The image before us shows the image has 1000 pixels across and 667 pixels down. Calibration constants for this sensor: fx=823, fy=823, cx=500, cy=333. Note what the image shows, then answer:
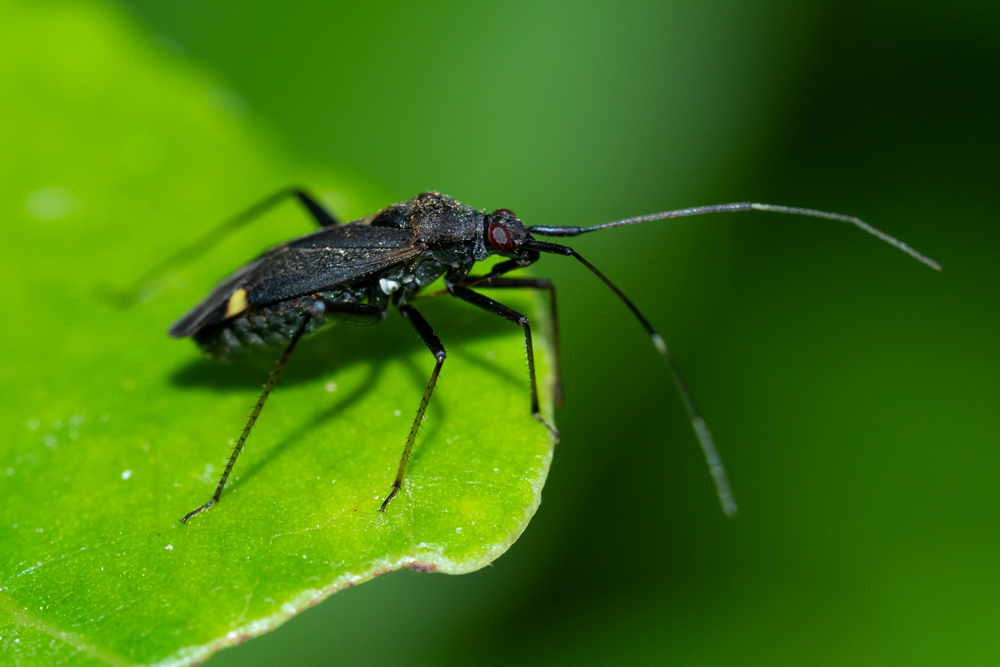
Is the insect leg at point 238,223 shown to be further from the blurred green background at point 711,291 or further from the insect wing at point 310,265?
the insect wing at point 310,265

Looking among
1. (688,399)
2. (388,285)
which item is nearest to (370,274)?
(388,285)

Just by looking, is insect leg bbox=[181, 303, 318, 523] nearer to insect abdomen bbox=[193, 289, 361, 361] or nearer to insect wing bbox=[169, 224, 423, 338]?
insect abdomen bbox=[193, 289, 361, 361]

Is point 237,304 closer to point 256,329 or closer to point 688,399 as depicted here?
point 256,329

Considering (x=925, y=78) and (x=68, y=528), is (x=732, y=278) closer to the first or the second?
(x=925, y=78)

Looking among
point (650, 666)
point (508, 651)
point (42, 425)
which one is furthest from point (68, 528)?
point (650, 666)

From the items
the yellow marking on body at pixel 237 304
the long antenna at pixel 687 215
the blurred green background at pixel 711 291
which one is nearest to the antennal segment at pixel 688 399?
the long antenna at pixel 687 215
